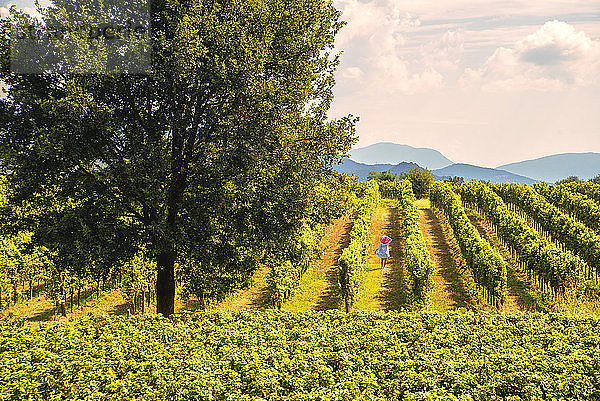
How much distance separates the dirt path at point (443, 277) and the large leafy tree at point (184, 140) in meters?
15.7

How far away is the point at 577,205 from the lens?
45969 mm

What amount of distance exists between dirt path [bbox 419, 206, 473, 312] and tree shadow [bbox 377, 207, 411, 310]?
221 centimetres

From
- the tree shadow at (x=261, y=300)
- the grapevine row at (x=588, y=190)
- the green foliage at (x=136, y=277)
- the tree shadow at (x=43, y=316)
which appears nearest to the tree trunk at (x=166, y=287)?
the green foliage at (x=136, y=277)

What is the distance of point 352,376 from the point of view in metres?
9.41

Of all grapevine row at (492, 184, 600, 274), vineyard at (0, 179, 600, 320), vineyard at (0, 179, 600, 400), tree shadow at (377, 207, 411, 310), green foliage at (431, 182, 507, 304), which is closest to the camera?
vineyard at (0, 179, 600, 400)

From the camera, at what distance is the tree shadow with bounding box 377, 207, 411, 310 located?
25953 mm

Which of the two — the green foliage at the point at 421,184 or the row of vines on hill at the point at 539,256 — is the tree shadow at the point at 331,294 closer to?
the row of vines on hill at the point at 539,256

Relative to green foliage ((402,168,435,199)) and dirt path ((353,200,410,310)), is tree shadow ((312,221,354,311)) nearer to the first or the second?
dirt path ((353,200,410,310))

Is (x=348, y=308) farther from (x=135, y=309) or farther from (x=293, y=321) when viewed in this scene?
(x=135, y=309)

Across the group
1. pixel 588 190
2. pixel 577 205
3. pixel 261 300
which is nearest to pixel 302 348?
pixel 261 300

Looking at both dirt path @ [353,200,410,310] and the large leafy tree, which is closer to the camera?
the large leafy tree

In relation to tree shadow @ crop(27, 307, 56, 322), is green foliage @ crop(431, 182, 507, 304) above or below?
above

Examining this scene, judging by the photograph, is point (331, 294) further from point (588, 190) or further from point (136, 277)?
point (588, 190)

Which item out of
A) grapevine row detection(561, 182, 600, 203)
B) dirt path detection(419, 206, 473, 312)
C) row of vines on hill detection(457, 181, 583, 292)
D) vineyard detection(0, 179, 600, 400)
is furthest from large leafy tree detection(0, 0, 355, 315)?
grapevine row detection(561, 182, 600, 203)
